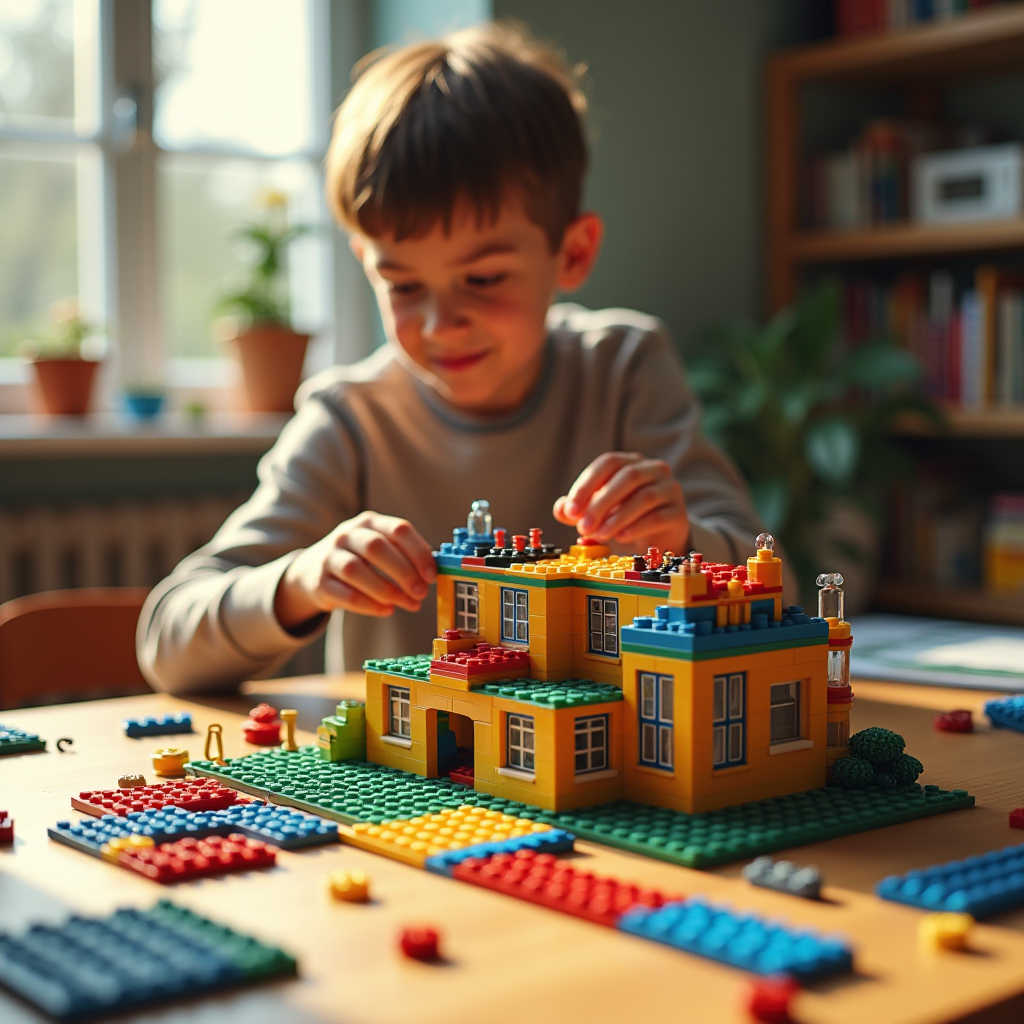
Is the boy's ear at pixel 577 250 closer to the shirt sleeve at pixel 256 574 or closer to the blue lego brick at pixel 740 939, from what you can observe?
the shirt sleeve at pixel 256 574

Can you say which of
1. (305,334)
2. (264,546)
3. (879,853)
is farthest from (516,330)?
(305,334)

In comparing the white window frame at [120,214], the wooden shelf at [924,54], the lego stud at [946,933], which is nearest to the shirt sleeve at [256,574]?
the lego stud at [946,933]

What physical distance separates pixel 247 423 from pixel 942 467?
144cm

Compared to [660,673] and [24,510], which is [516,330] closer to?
[660,673]

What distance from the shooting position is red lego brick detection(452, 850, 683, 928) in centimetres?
61

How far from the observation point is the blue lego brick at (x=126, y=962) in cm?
51

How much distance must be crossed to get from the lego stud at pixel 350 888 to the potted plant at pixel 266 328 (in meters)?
1.86

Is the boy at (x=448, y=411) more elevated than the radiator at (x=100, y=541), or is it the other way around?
the boy at (x=448, y=411)

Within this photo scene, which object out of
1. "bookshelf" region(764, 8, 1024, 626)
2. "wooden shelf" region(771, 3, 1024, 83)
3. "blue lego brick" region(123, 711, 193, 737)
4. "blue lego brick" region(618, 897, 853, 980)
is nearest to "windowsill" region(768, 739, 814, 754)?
"blue lego brick" region(618, 897, 853, 980)

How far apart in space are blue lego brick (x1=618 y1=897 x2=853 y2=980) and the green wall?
2.08 meters

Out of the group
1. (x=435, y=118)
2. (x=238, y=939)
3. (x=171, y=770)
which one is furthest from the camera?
(x=435, y=118)

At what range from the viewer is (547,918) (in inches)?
24.3

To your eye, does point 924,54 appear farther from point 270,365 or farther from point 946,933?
point 946,933

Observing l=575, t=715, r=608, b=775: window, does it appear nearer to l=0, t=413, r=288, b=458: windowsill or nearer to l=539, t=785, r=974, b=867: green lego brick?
l=539, t=785, r=974, b=867: green lego brick
